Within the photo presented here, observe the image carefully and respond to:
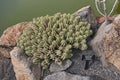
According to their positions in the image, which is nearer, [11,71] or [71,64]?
[71,64]

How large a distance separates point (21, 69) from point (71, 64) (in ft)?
1.45

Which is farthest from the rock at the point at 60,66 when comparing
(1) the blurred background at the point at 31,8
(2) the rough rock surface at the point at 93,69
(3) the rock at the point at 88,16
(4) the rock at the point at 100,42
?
(1) the blurred background at the point at 31,8

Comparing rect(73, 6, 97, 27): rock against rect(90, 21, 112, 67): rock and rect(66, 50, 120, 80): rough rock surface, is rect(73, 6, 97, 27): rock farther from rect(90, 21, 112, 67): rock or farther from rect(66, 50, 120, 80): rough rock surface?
rect(66, 50, 120, 80): rough rock surface

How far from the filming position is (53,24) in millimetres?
2672

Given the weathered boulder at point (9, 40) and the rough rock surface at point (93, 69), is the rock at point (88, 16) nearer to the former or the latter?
the rough rock surface at point (93, 69)

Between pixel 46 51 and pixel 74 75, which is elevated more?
pixel 46 51

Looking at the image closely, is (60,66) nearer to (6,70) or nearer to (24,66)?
(24,66)

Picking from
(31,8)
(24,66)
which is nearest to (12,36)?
(24,66)

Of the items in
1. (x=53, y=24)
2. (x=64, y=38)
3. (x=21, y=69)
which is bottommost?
(x=21, y=69)

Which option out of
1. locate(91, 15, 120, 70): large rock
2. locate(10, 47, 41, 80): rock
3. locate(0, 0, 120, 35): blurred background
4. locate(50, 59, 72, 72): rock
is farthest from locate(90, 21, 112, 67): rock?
locate(0, 0, 120, 35): blurred background

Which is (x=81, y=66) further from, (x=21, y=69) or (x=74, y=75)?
(x=21, y=69)

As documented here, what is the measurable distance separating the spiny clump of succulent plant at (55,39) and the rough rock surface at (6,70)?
0.94 feet

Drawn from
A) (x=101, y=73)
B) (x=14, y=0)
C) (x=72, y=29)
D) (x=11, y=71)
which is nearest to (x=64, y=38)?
(x=72, y=29)

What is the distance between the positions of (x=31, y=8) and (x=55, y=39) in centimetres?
197
